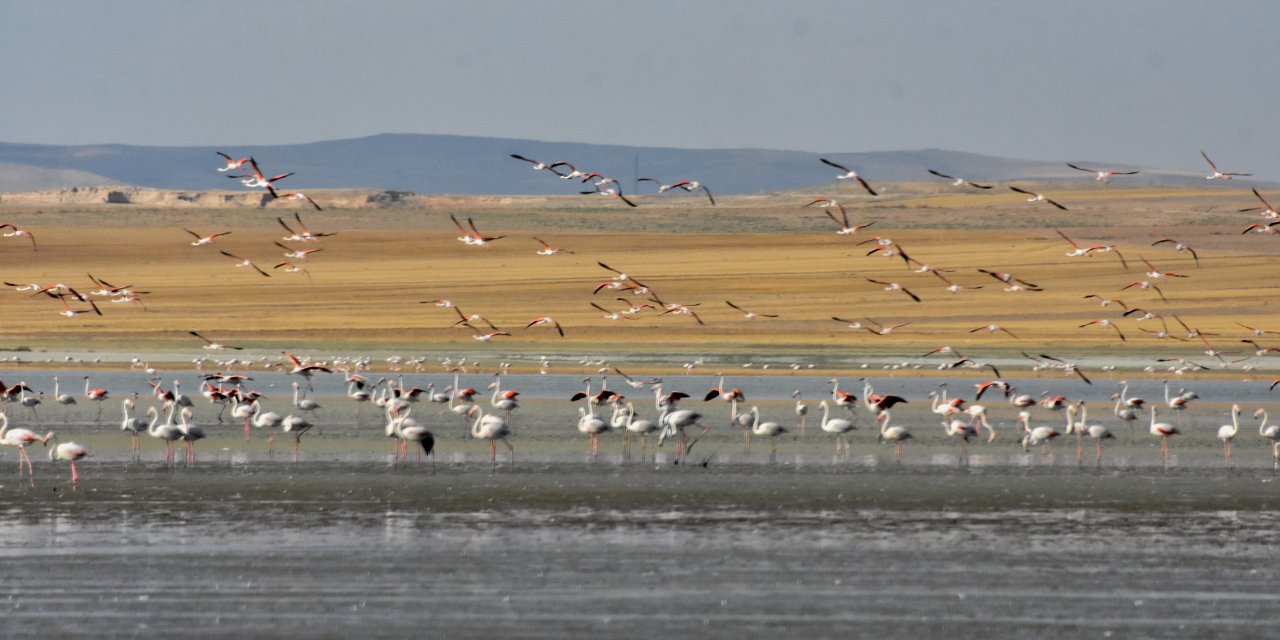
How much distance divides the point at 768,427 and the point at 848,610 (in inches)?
430

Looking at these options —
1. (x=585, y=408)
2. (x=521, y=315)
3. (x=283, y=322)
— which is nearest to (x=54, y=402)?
(x=585, y=408)

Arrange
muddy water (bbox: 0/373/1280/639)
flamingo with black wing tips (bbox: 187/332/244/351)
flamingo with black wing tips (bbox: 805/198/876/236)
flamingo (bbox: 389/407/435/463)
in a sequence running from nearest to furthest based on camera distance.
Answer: muddy water (bbox: 0/373/1280/639) → flamingo (bbox: 389/407/435/463) → flamingo with black wing tips (bbox: 805/198/876/236) → flamingo with black wing tips (bbox: 187/332/244/351)

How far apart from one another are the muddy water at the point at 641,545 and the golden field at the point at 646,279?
2033cm

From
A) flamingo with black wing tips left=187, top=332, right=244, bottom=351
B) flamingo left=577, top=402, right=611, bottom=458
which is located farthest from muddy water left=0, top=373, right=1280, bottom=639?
flamingo with black wing tips left=187, top=332, right=244, bottom=351

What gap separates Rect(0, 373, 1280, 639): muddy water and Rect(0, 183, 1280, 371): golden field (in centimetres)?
2033

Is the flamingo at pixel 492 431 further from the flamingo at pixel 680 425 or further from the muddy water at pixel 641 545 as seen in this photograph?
the flamingo at pixel 680 425

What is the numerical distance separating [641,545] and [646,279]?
4665 cm

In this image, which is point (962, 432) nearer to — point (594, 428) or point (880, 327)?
point (594, 428)

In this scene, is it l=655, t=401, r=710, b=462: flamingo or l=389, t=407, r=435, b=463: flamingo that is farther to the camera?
l=655, t=401, r=710, b=462: flamingo

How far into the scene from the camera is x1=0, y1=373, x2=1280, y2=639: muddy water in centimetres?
1403

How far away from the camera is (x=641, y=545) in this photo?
1723cm

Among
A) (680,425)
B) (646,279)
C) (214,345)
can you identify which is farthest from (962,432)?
(646,279)

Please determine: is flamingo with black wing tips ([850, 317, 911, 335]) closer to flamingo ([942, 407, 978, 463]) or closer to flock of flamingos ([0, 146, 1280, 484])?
flock of flamingos ([0, 146, 1280, 484])

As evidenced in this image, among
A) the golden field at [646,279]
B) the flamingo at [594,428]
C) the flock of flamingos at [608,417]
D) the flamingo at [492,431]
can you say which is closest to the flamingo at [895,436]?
the flock of flamingos at [608,417]
